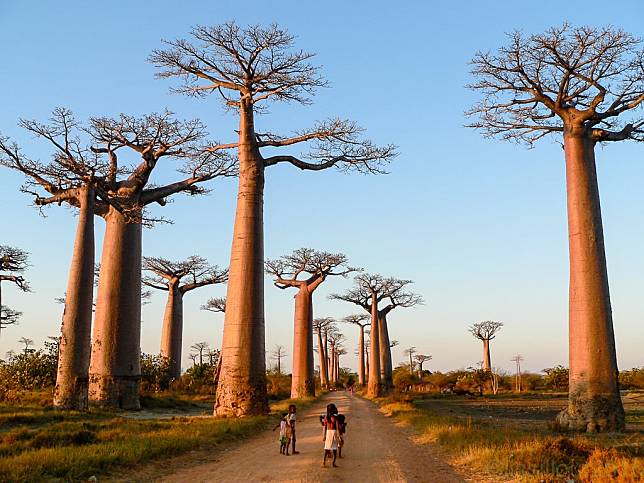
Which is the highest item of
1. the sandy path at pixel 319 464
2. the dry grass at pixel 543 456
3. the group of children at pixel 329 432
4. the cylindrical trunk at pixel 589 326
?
the cylindrical trunk at pixel 589 326

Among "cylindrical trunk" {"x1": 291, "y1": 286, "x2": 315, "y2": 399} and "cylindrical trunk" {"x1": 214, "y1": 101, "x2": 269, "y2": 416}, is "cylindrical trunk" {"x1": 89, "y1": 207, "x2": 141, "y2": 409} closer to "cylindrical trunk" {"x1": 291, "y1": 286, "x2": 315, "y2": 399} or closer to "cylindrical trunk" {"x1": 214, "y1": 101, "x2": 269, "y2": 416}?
"cylindrical trunk" {"x1": 214, "y1": 101, "x2": 269, "y2": 416}

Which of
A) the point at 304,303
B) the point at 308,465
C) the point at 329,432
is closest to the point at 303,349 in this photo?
the point at 304,303

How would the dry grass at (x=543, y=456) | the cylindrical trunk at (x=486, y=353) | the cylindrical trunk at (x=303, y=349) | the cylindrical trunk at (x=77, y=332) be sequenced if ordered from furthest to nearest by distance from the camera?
1. the cylindrical trunk at (x=486, y=353)
2. the cylindrical trunk at (x=303, y=349)
3. the cylindrical trunk at (x=77, y=332)
4. the dry grass at (x=543, y=456)

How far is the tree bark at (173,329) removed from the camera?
30.1m

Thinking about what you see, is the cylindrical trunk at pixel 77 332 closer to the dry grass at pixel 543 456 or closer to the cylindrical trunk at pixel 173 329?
the dry grass at pixel 543 456

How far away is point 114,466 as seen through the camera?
6793 millimetres

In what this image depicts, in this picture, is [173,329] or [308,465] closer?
[308,465]

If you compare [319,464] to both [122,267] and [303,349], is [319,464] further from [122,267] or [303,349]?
[303,349]

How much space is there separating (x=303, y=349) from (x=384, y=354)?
767 cm

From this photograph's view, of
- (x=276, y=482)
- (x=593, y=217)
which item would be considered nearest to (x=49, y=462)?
(x=276, y=482)

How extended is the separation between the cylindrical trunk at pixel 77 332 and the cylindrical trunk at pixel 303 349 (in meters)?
16.1

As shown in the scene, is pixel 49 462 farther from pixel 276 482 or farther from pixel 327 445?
pixel 327 445

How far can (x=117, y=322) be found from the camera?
1639 cm

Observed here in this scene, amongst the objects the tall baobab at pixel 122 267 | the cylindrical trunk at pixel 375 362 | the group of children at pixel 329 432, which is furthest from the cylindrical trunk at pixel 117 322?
the cylindrical trunk at pixel 375 362
